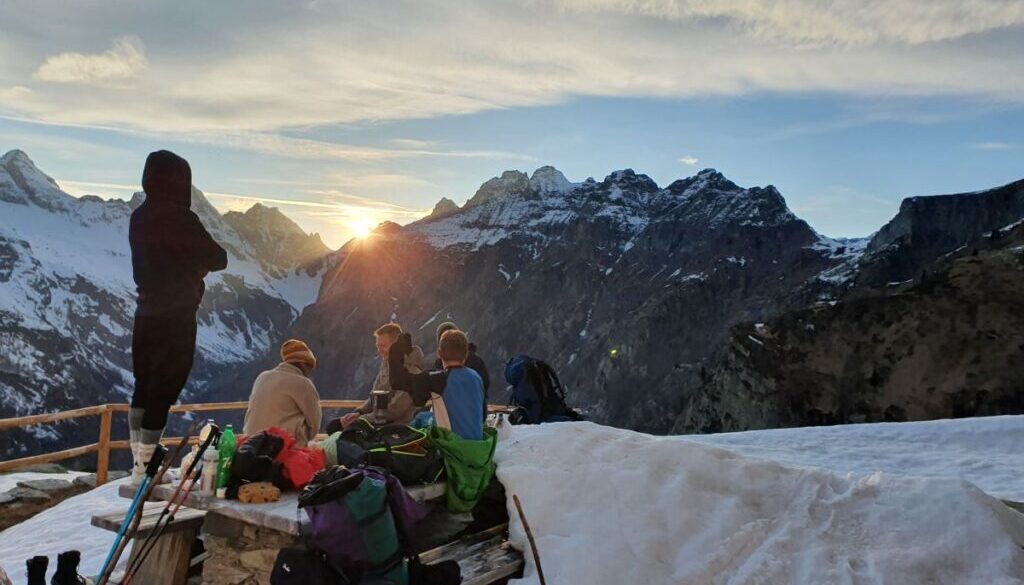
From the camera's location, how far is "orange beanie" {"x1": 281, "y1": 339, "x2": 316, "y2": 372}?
6.63m

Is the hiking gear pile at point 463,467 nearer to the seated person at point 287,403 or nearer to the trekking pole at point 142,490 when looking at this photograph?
the seated person at point 287,403

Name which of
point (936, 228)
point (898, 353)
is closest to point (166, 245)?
point (898, 353)

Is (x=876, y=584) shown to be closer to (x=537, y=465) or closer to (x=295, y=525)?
(x=537, y=465)

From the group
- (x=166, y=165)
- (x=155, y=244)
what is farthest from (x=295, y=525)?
(x=166, y=165)

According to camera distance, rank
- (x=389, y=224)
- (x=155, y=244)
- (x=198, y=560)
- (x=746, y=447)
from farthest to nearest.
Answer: (x=389, y=224), (x=746, y=447), (x=198, y=560), (x=155, y=244)

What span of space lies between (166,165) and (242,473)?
2328 millimetres

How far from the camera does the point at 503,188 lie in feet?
547

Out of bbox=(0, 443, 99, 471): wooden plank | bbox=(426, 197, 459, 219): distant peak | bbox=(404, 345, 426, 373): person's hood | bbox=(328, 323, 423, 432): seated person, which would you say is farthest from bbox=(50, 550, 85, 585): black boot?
bbox=(426, 197, 459, 219): distant peak

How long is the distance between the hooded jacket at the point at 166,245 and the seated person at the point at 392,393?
120 inches

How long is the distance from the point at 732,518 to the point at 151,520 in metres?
4.61

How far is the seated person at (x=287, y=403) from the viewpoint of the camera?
248 inches

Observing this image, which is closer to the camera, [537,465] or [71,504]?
[537,465]

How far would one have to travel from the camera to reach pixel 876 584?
4895 millimetres

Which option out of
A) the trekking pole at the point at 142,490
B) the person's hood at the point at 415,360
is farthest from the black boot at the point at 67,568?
the person's hood at the point at 415,360
